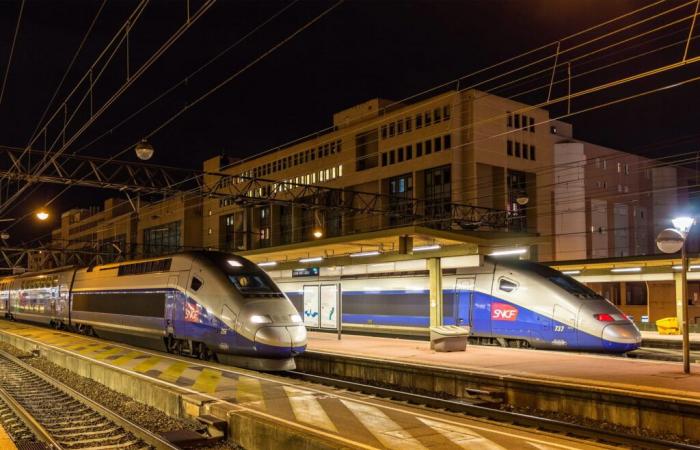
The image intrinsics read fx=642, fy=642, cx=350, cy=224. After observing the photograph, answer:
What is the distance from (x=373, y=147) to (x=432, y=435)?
178 ft

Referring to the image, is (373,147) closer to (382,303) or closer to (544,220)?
(544,220)

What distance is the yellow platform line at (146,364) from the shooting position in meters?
15.7

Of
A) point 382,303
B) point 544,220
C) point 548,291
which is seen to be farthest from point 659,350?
point 544,220

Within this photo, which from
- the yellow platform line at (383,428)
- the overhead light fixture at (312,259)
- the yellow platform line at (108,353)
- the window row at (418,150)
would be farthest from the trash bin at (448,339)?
the window row at (418,150)

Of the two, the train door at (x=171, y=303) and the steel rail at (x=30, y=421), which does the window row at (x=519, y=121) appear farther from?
the steel rail at (x=30, y=421)

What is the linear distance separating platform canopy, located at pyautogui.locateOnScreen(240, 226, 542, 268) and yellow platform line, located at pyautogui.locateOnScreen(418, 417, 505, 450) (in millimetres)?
11185

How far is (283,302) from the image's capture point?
17359 millimetres

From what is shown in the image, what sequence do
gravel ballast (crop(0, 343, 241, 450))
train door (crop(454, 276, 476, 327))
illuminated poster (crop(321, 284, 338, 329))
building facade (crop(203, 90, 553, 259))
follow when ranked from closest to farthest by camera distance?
gravel ballast (crop(0, 343, 241, 450)), train door (crop(454, 276, 476, 327)), illuminated poster (crop(321, 284, 338, 329)), building facade (crop(203, 90, 553, 259))

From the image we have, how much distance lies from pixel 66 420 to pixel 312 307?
563 inches

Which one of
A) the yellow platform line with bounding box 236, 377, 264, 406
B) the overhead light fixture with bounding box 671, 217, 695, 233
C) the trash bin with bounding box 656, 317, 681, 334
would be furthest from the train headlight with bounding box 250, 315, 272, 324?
the trash bin with bounding box 656, 317, 681, 334

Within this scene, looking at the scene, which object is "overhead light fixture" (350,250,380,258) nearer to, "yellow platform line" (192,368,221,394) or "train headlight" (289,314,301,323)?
"train headlight" (289,314,301,323)

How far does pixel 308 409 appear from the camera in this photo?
10.7 meters

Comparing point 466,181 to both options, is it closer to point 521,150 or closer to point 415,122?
point 521,150

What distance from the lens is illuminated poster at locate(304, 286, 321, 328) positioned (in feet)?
84.3
